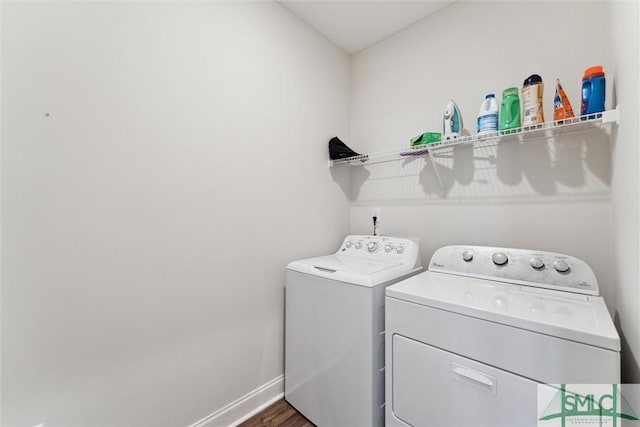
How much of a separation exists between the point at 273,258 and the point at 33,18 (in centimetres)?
146

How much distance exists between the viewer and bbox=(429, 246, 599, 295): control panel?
114cm

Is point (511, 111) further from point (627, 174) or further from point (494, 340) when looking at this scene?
point (494, 340)

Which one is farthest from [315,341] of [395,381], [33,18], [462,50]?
[462,50]

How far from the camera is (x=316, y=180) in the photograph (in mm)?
2020

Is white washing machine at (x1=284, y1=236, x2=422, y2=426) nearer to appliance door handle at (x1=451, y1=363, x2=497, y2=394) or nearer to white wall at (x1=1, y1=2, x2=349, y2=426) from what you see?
white wall at (x1=1, y1=2, x2=349, y2=426)

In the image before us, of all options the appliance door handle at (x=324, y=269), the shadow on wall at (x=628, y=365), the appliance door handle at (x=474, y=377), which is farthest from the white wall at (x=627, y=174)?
the appliance door handle at (x=324, y=269)

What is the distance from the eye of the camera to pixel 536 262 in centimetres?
124

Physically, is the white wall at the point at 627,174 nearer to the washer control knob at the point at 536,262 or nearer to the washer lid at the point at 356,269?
the washer control knob at the point at 536,262

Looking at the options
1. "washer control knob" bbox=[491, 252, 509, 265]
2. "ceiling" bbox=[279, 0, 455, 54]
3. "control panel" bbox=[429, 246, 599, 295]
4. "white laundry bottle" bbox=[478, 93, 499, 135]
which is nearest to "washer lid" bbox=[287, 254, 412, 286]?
"control panel" bbox=[429, 246, 599, 295]

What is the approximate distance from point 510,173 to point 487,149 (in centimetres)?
20

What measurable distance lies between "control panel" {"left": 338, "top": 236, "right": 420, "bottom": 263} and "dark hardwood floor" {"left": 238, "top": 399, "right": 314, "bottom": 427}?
105cm

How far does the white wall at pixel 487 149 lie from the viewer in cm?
129

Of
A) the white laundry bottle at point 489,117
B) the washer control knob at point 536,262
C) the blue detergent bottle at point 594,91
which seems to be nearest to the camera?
the blue detergent bottle at point 594,91

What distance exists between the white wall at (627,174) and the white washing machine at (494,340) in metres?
0.09
